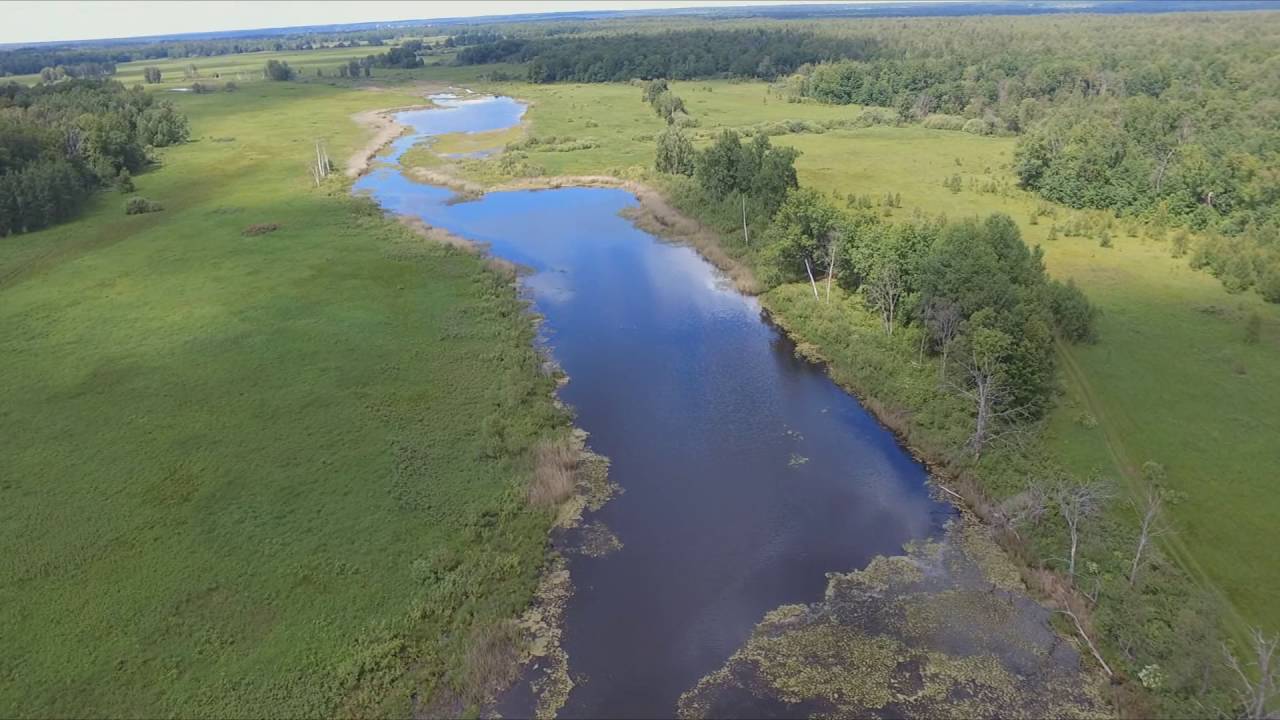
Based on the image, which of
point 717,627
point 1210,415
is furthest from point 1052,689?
point 1210,415

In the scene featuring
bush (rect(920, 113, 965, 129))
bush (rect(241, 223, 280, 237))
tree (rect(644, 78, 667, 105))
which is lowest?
bush (rect(241, 223, 280, 237))

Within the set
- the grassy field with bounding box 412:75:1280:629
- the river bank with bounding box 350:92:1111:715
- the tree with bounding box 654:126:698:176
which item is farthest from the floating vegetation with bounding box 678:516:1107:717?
the tree with bounding box 654:126:698:176

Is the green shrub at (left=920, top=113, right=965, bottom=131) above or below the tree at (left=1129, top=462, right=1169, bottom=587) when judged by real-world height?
above

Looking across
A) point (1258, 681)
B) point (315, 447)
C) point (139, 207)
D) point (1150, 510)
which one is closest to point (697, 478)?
point (1150, 510)

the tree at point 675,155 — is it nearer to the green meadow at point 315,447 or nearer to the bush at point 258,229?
the green meadow at point 315,447

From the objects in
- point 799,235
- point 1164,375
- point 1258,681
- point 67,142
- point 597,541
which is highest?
point 67,142

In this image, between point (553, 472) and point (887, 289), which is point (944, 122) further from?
point (553, 472)

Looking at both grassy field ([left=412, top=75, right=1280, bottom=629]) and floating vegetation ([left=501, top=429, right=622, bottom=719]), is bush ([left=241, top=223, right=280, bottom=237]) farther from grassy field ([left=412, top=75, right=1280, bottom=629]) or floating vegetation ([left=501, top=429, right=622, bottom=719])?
floating vegetation ([left=501, top=429, right=622, bottom=719])
